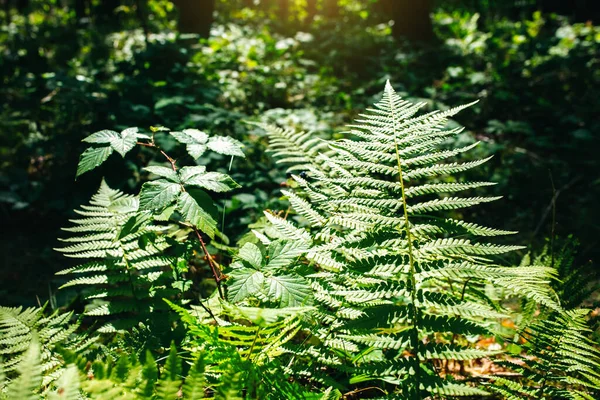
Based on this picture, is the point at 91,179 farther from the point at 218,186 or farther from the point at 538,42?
the point at 538,42

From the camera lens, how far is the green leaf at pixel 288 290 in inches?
46.7

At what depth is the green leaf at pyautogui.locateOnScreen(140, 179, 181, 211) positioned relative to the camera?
4.30 feet

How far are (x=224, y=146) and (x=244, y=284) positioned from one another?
2.12 ft

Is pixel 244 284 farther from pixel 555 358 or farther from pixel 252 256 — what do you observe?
pixel 555 358

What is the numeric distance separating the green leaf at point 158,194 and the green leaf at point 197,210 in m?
0.03

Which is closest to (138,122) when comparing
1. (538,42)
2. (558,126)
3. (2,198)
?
(2,198)

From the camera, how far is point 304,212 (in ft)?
5.16

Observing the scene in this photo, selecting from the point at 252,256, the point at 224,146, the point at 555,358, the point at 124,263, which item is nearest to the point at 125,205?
the point at 124,263

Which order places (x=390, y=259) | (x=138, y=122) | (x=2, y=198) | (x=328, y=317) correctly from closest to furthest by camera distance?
(x=390, y=259), (x=328, y=317), (x=2, y=198), (x=138, y=122)

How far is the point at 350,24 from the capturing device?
10234 millimetres

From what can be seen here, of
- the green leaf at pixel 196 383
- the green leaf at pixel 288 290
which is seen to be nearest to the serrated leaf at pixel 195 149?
the green leaf at pixel 288 290

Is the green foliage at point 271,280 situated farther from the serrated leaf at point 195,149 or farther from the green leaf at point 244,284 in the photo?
the serrated leaf at point 195,149

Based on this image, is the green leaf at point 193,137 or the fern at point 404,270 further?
the green leaf at point 193,137

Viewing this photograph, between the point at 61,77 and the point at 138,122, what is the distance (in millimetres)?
1042
